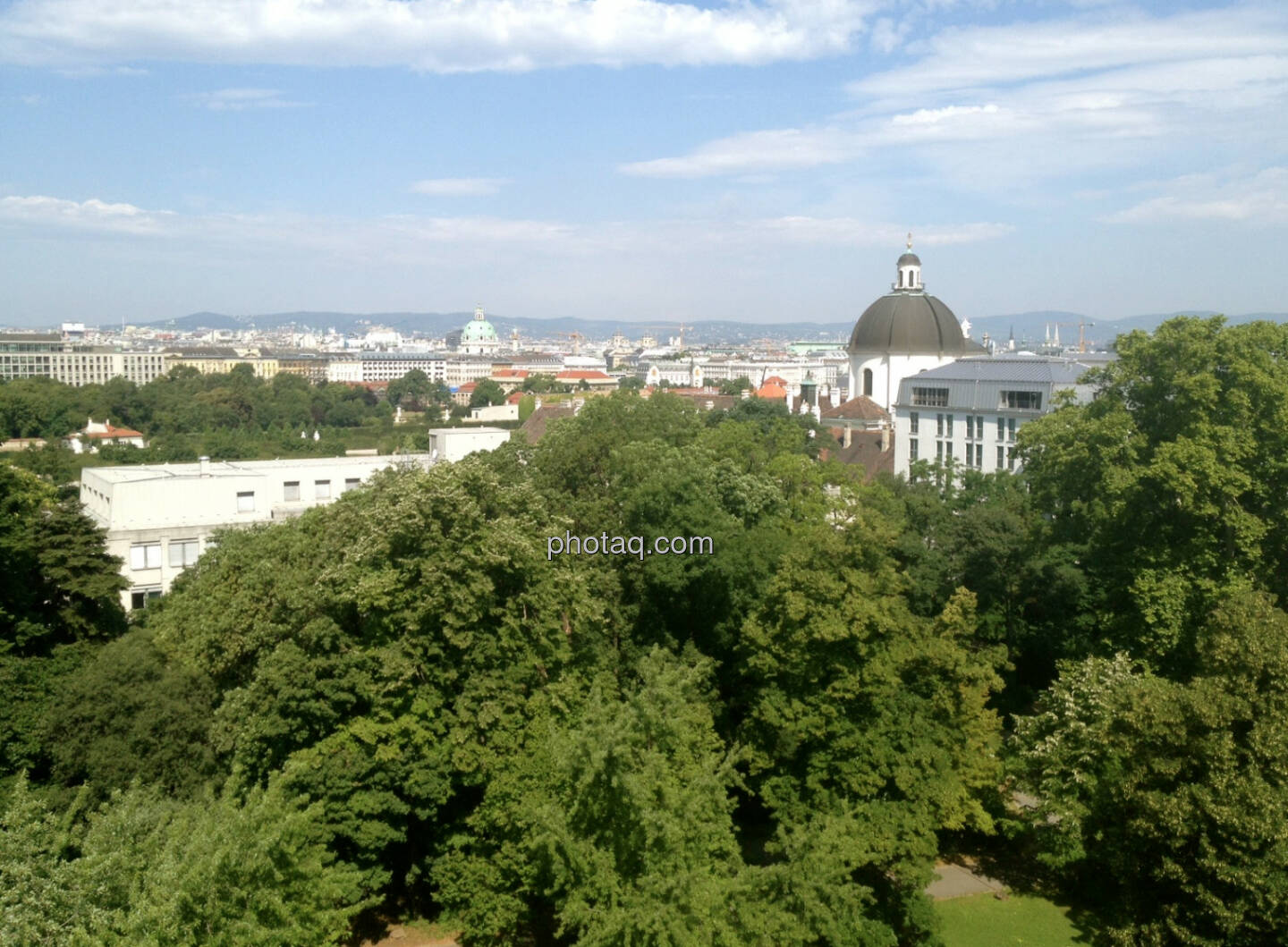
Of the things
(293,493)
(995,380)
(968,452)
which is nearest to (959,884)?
(293,493)

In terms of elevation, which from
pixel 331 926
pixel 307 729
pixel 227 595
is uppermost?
pixel 227 595

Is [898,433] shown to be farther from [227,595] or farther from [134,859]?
[134,859]

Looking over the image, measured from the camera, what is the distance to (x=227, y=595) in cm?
2008

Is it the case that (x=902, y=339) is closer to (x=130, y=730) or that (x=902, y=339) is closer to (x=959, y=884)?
(x=959, y=884)

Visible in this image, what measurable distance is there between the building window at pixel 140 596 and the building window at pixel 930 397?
117 ft

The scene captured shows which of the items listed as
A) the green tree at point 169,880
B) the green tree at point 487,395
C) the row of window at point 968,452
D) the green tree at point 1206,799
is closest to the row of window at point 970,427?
the row of window at point 968,452

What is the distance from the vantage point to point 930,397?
173ft

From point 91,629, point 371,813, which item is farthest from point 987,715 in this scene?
point 91,629

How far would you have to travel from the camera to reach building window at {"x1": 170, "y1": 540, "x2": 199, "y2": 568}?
30.1 m

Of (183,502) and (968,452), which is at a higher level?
(183,502)

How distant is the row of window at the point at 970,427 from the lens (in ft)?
160

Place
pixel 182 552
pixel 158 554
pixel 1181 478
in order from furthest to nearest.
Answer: pixel 182 552, pixel 158 554, pixel 1181 478

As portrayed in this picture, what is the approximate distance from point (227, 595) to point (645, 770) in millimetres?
10265

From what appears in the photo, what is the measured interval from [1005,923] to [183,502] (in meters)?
23.8
